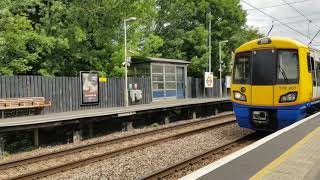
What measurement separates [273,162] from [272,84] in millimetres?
5879

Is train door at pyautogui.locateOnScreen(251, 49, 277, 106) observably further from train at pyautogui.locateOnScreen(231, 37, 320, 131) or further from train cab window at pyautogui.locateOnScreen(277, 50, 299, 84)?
train cab window at pyautogui.locateOnScreen(277, 50, 299, 84)

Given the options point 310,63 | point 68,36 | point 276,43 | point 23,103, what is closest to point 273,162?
point 276,43

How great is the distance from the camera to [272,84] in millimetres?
12500

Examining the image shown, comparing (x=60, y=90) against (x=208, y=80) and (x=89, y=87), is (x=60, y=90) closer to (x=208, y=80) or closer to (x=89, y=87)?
(x=89, y=87)

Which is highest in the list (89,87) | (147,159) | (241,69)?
(241,69)

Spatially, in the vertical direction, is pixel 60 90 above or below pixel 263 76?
below

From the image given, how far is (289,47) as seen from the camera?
1270cm

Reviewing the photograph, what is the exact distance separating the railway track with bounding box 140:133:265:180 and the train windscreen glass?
6.54ft

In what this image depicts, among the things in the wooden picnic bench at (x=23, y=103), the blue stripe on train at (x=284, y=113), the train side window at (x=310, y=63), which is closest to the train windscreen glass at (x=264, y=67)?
the blue stripe on train at (x=284, y=113)

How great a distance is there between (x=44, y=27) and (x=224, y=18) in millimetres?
21617

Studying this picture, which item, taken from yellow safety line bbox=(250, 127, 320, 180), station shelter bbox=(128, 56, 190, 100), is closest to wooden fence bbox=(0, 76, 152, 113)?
station shelter bbox=(128, 56, 190, 100)

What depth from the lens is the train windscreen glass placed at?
12.6 metres

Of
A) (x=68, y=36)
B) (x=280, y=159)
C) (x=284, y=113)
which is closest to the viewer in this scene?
(x=280, y=159)

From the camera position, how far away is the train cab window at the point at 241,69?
1309 cm
